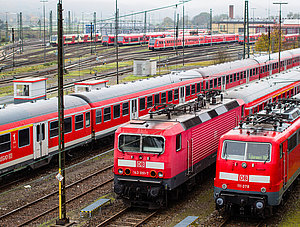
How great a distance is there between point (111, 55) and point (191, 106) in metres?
65.1

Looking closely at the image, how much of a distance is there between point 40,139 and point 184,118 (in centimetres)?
831

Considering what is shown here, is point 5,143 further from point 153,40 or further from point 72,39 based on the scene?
point 72,39

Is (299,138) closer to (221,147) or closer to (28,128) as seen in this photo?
(221,147)

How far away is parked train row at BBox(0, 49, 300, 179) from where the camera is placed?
22438 mm

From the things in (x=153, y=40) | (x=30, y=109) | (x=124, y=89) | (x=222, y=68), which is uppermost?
(x=153, y=40)

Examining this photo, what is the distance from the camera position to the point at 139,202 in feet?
60.0

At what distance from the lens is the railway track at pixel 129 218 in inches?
683

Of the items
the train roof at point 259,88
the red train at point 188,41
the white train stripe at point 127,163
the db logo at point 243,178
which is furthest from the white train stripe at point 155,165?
the red train at point 188,41

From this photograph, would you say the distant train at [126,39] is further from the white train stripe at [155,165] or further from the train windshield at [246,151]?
the train windshield at [246,151]

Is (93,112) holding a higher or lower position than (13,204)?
higher

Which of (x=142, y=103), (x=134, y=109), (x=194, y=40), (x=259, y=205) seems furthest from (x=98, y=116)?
(x=194, y=40)

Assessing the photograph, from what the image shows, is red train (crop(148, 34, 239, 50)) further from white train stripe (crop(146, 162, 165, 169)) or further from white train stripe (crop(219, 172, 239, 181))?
white train stripe (crop(219, 172, 239, 181))

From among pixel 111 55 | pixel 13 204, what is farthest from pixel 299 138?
pixel 111 55

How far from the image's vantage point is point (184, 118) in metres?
19.5
